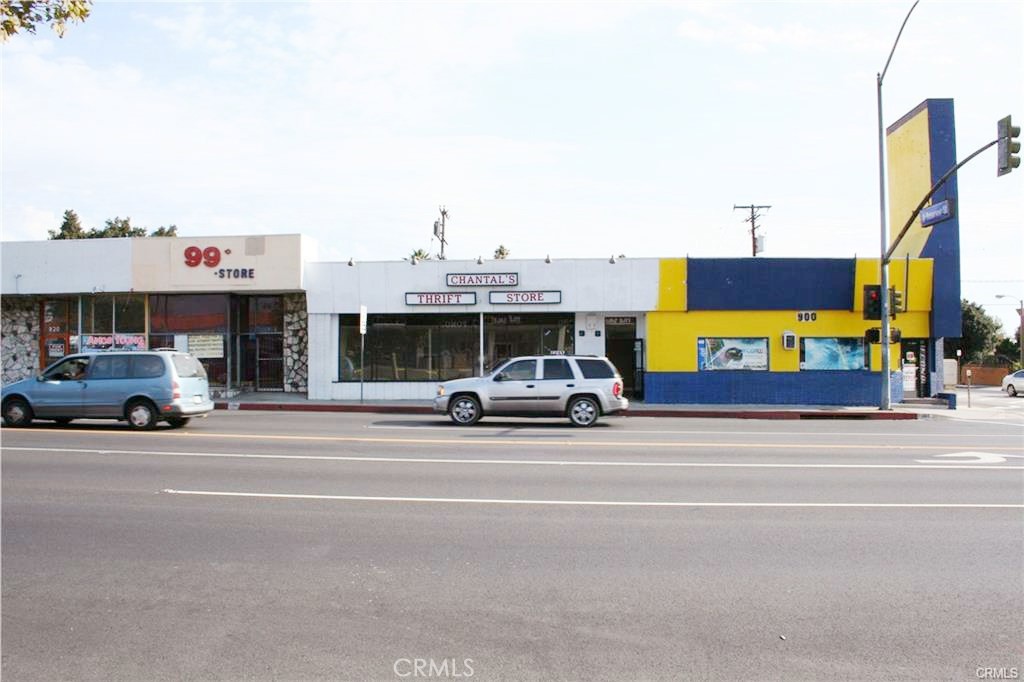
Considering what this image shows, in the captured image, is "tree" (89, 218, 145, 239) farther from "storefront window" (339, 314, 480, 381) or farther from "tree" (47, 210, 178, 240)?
"storefront window" (339, 314, 480, 381)

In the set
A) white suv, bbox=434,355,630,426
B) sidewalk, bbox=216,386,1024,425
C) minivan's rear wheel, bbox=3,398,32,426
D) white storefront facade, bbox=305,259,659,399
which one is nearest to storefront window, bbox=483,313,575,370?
white storefront facade, bbox=305,259,659,399

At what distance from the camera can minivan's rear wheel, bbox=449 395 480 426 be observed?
18016 mm

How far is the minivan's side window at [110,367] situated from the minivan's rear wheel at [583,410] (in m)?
9.69

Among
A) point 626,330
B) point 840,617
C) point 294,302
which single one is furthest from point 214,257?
point 840,617

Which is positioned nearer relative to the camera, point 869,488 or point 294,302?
point 869,488

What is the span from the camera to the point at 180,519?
768 centimetres

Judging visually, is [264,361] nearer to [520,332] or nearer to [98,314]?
[98,314]

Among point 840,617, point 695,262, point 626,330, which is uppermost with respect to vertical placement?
point 695,262

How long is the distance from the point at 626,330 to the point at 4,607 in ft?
76.5

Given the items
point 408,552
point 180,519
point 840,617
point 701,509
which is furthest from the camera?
point 701,509

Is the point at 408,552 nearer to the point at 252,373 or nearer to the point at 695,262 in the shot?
the point at 695,262

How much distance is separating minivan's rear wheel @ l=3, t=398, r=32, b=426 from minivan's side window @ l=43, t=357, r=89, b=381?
715 mm

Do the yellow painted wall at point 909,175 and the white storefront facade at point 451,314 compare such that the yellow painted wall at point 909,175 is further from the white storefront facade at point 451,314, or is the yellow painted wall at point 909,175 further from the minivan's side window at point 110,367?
the minivan's side window at point 110,367

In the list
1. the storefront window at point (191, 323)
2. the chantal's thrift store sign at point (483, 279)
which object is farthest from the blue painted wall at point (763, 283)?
the storefront window at point (191, 323)
